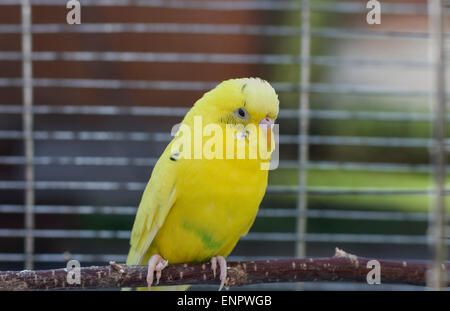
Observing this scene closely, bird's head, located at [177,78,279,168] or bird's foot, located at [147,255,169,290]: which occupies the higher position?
bird's head, located at [177,78,279,168]

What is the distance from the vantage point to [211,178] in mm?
774

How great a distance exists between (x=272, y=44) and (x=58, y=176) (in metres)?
0.82

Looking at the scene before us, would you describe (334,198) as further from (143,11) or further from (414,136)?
(143,11)

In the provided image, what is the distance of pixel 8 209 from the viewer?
3.72ft

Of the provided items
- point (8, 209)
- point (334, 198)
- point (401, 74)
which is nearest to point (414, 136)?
point (401, 74)

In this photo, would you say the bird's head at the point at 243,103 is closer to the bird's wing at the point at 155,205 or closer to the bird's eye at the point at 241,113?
the bird's eye at the point at 241,113

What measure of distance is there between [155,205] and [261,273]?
0.19 metres

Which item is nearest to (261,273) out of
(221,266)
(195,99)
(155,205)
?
(221,266)

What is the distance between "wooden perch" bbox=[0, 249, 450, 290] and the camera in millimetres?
714

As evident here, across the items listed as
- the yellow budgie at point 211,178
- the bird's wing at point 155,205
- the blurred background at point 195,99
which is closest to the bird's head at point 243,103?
the yellow budgie at point 211,178

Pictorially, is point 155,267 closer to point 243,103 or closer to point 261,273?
point 261,273

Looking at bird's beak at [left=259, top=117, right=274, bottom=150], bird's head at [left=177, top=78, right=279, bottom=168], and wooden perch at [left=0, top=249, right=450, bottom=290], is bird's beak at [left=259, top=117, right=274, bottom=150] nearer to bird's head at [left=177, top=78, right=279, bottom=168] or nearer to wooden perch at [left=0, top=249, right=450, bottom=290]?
bird's head at [left=177, top=78, right=279, bottom=168]

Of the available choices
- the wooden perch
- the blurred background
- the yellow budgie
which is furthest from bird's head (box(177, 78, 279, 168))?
the blurred background

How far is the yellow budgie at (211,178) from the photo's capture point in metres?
0.75
